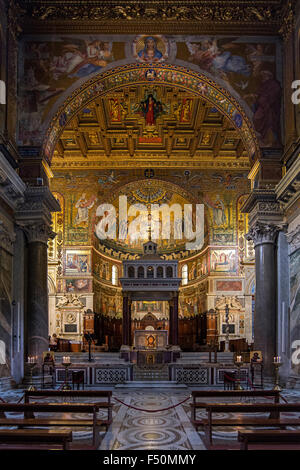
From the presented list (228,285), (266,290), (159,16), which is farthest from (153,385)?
(228,285)

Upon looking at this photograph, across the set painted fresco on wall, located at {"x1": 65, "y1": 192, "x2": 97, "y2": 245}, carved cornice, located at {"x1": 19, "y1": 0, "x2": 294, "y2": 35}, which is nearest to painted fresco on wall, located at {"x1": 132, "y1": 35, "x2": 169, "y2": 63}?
carved cornice, located at {"x1": 19, "y1": 0, "x2": 294, "y2": 35}

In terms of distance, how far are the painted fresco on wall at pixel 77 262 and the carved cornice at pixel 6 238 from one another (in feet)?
38.6

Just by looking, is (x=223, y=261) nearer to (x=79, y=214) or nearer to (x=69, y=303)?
(x=79, y=214)

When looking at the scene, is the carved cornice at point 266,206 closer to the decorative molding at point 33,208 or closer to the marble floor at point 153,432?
the marble floor at point 153,432

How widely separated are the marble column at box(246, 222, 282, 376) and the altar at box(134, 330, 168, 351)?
597cm

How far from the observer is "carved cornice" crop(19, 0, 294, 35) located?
16.9 m

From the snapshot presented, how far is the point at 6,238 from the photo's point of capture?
15289mm

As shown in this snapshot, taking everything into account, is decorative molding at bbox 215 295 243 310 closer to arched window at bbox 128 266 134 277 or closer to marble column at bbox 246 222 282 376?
arched window at bbox 128 266 134 277

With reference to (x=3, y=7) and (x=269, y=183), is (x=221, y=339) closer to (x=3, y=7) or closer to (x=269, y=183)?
(x=269, y=183)

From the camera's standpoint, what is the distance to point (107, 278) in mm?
30469

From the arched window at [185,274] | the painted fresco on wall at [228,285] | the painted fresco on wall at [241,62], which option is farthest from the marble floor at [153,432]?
the arched window at [185,274]

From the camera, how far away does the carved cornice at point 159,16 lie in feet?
55.4

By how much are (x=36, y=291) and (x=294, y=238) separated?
8.17 metres
